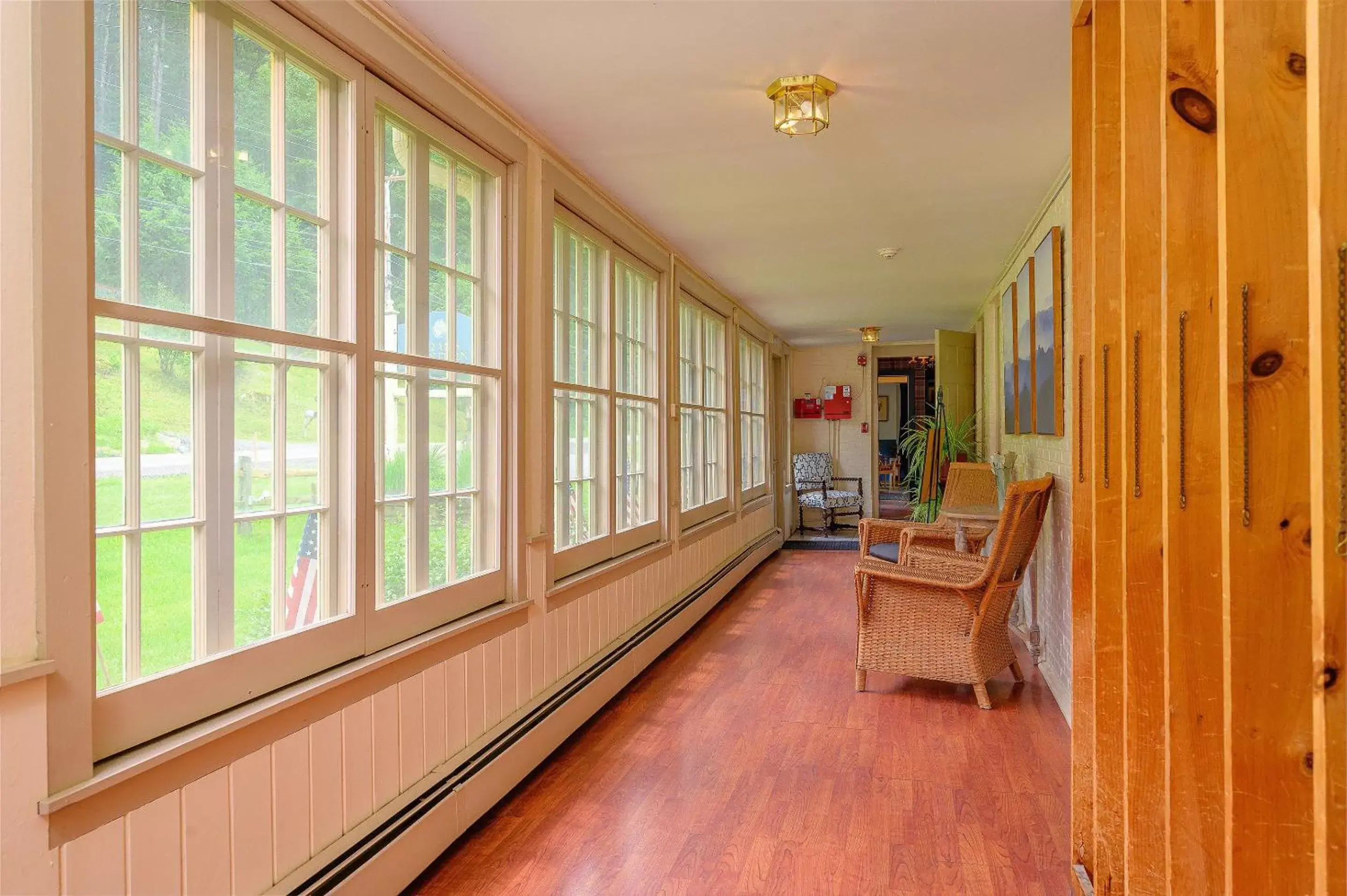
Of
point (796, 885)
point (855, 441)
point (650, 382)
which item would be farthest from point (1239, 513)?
point (855, 441)

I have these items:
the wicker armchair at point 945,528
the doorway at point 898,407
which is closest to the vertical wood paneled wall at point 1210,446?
the wicker armchair at point 945,528

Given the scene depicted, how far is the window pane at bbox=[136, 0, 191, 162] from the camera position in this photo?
150 centimetres

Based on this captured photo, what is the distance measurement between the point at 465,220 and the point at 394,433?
0.81 m

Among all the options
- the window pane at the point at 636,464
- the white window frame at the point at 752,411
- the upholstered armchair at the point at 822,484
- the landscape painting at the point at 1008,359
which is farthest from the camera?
the upholstered armchair at the point at 822,484

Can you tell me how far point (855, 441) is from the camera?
10.2 m

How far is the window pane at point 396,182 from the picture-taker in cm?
225

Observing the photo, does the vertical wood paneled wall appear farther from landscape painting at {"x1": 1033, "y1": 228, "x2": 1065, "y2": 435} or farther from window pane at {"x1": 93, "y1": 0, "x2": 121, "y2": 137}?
window pane at {"x1": 93, "y1": 0, "x2": 121, "y2": 137}

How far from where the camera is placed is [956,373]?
25.4 ft

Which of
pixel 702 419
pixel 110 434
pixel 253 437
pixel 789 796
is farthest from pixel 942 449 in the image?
pixel 110 434

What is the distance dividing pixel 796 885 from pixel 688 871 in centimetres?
30

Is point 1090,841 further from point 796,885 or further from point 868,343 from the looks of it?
point 868,343

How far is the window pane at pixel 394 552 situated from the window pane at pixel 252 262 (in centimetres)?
65

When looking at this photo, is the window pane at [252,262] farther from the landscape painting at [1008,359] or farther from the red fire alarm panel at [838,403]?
the red fire alarm panel at [838,403]

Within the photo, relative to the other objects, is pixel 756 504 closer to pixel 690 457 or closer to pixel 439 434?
pixel 690 457
